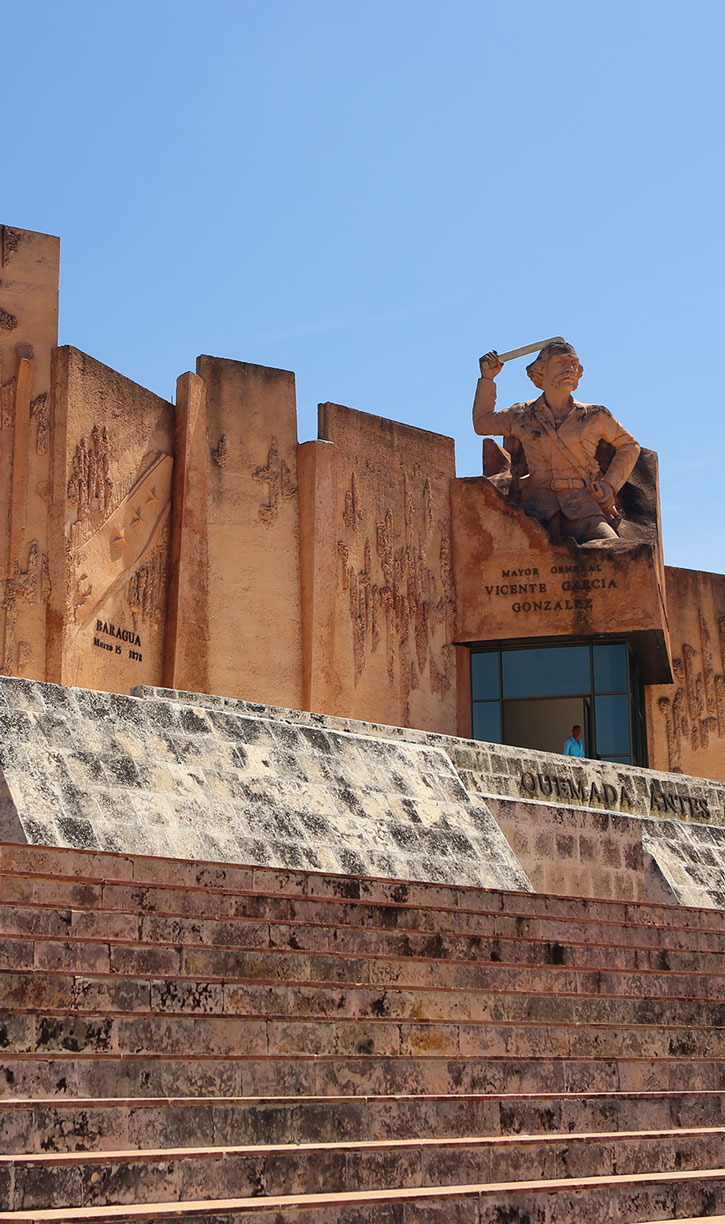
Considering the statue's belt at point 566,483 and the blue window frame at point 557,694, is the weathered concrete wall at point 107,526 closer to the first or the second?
the blue window frame at point 557,694

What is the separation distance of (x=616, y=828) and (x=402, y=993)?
480cm

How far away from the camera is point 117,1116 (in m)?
4.54

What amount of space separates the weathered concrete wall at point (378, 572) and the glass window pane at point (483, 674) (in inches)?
11.7

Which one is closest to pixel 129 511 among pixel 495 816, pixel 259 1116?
pixel 495 816

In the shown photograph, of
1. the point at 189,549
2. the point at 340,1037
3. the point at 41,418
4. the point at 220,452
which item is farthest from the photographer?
the point at 220,452

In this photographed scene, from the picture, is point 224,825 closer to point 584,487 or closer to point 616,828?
point 616,828

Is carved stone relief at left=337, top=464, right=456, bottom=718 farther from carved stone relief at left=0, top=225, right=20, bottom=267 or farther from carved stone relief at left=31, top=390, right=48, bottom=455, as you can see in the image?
carved stone relief at left=0, top=225, right=20, bottom=267

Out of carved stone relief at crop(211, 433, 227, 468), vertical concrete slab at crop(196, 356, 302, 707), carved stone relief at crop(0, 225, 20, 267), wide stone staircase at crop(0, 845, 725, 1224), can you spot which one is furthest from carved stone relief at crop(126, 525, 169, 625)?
wide stone staircase at crop(0, 845, 725, 1224)

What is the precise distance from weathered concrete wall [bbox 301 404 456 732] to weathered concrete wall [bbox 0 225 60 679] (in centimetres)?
330

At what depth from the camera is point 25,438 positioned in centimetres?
1245

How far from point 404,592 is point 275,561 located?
181 centimetres

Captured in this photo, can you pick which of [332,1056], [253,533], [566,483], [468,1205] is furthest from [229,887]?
[566,483]

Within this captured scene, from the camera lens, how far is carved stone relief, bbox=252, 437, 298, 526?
14.8m

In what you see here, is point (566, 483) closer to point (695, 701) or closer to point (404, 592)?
point (404, 592)
